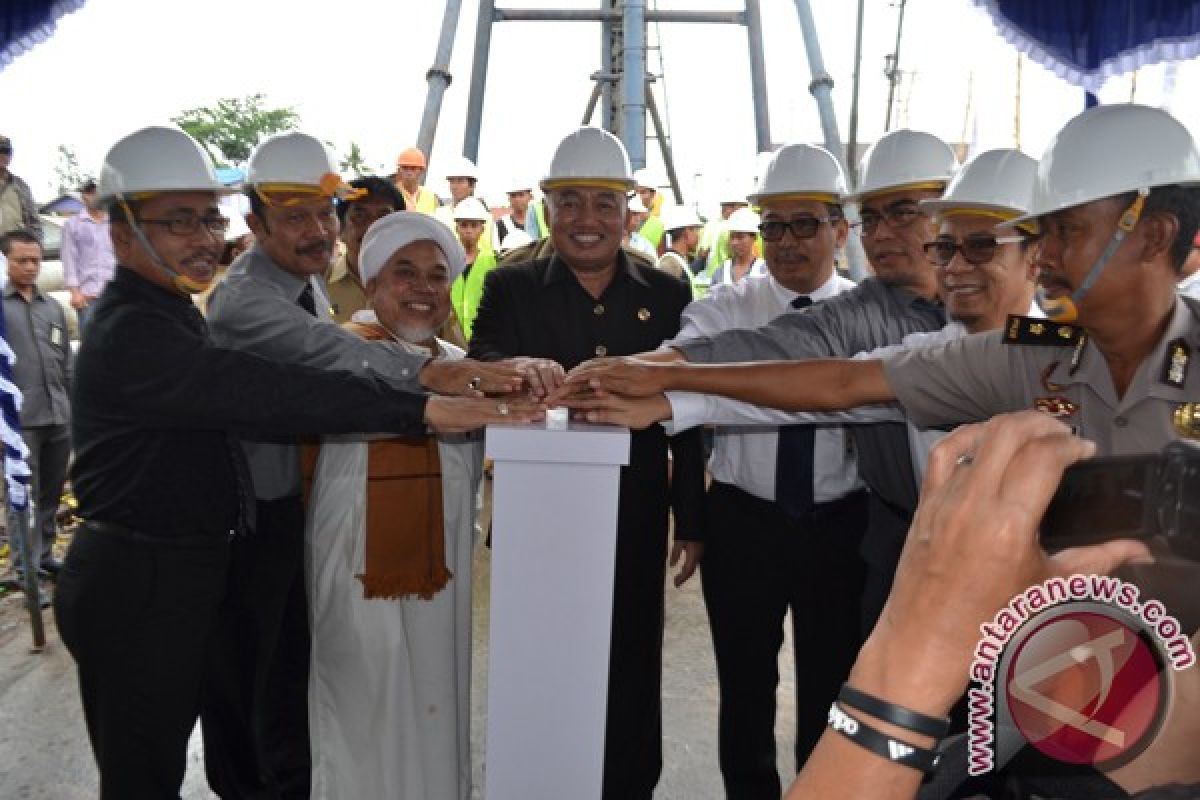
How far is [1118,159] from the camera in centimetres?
161

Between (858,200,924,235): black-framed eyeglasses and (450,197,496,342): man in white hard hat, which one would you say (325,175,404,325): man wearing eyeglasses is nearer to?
(858,200,924,235): black-framed eyeglasses

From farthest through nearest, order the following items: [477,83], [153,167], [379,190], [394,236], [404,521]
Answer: [477,83] < [379,190] < [394,236] < [404,521] < [153,167]

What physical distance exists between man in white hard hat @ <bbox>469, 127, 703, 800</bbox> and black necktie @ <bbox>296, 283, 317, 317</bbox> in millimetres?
553

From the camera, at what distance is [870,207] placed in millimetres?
2846

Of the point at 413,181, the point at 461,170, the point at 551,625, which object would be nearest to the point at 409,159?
the point at 413,181

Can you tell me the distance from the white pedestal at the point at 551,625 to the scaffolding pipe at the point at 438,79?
9.70 metres

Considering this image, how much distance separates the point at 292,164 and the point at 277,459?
3.26 ft

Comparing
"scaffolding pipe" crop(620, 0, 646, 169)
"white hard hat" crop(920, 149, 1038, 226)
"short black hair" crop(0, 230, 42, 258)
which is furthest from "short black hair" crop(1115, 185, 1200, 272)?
"scaffolding pipe" crop(620, 0, 646, 169)

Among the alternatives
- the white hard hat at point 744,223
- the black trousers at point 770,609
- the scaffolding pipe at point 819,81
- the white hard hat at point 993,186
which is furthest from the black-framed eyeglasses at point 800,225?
the scaffolding pipe at point 819,81

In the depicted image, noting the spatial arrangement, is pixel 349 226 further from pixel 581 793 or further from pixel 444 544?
pixel 581 793

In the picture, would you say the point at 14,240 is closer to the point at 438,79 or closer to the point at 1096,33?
the point at 1096,33

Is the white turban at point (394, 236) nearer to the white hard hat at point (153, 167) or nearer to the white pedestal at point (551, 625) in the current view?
the white hard hat at point (153, 167)

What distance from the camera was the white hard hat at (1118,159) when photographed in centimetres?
160

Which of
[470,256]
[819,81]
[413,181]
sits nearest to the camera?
[470,256]
